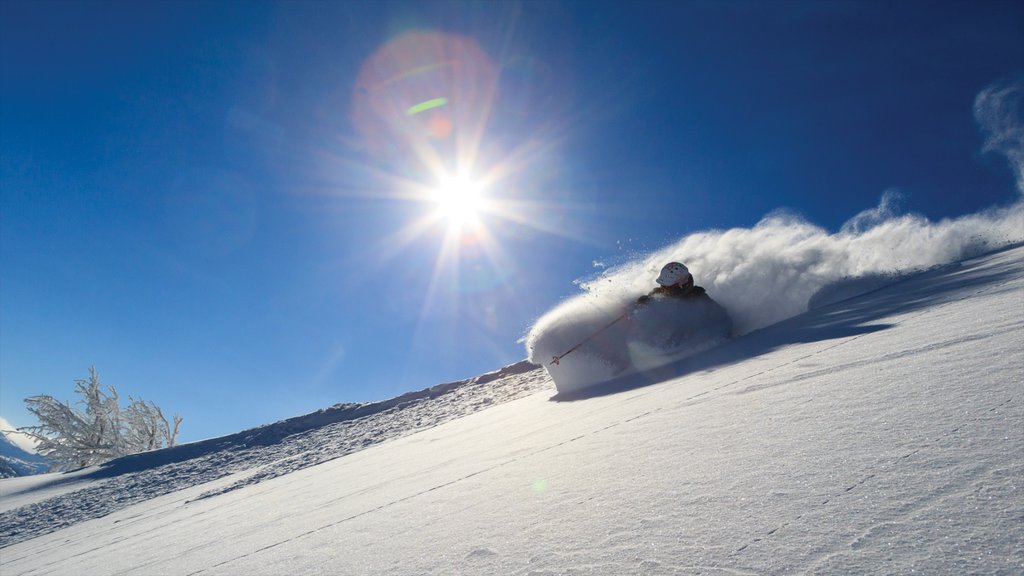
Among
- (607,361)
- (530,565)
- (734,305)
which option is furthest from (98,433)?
(530,565)

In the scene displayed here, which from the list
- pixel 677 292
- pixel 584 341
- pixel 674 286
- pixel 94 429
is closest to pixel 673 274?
pixel 674 286

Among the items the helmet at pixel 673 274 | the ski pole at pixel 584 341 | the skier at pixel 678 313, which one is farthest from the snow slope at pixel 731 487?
the helmet at pixel 673 274

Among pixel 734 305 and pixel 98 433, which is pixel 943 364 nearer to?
pixel 734 305

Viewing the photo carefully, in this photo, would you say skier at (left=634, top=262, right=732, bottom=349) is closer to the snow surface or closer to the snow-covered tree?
the snow surface

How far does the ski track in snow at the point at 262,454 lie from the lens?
9016 millimetres

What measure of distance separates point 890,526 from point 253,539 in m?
3.06

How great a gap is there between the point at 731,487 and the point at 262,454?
14.3 m

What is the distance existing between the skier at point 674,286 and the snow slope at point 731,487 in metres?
4.31

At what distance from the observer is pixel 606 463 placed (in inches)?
89.5

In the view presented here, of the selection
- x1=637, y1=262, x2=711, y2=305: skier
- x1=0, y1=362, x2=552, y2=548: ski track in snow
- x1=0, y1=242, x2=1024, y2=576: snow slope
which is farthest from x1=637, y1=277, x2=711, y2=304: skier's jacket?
x1=0, y1=242, x2=1024, y2=576: snow slope

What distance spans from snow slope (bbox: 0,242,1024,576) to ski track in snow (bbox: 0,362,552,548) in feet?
17.2

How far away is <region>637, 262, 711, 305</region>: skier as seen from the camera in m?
8.98

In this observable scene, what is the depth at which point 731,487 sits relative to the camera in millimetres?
1512

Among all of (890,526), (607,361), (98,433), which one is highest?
(98,433)
